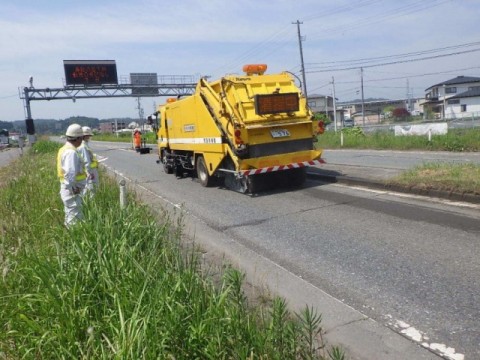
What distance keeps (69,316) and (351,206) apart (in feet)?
20.2

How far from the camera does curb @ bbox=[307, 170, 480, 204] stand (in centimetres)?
786

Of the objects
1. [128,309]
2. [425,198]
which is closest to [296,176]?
[425,198]

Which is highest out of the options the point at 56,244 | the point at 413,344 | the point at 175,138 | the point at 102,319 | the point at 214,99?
the point at 214,99

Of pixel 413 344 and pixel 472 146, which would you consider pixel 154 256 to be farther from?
pixel 472 146

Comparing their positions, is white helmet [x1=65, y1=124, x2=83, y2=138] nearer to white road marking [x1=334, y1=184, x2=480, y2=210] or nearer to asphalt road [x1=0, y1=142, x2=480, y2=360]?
asphalt road [x1=0, y1=142, x2=480, y2=360]

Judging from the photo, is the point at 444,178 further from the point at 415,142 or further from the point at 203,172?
the point at 415,142

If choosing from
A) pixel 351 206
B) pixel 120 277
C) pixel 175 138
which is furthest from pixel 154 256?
pixel 175 138

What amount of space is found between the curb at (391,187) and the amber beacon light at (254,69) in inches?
129

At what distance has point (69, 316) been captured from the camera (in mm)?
3146

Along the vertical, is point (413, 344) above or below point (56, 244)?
below

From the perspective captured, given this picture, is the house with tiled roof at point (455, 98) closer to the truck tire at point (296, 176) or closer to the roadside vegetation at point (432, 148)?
the roadside vegetation at point (432, 148)

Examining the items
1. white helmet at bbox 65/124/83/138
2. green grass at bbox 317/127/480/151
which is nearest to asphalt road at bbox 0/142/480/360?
white helmet at bbox 65/124/83/138

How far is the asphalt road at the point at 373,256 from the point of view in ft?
11.7

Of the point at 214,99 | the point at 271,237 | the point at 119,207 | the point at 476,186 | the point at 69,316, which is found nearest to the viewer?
the point at 69,316
